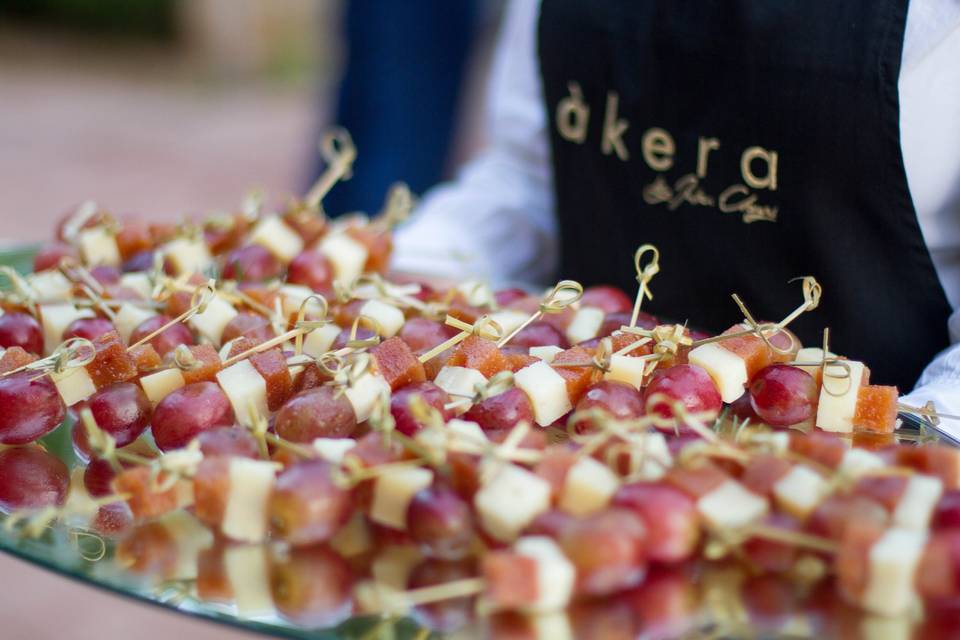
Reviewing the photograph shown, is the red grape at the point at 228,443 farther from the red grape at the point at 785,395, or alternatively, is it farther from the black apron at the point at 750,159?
the black apron at the point at 750,159

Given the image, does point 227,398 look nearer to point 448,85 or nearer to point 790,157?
point 790,157

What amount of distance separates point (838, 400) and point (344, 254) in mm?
533

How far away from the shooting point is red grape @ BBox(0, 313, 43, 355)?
0.94 metres

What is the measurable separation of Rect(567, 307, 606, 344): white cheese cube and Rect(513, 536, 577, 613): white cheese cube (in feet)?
1.12

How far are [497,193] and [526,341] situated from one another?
0.59 metres

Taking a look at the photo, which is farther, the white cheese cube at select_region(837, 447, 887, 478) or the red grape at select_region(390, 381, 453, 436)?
the red grape at select_region(390, 381, 453, 436)

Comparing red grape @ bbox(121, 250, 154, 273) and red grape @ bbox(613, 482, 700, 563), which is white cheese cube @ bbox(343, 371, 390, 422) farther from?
red grape @ bbox(121, 250, 154, 273)

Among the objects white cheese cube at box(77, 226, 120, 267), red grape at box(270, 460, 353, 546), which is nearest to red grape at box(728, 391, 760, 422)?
red grape at box(270, 460, 353, 546)

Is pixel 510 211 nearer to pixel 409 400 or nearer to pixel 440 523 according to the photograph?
pixel 409 400

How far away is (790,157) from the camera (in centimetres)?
111

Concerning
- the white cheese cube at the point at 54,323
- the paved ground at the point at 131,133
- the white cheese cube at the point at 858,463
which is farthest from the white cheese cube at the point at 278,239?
the paved ground at the point at 131,133

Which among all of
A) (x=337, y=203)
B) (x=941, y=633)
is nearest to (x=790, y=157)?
(x=941, y=633)

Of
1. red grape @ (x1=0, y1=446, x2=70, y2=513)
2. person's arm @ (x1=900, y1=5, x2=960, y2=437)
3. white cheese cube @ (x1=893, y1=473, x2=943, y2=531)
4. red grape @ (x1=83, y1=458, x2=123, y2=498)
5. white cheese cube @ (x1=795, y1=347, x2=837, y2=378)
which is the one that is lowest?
red grape @ (x1=0, y1=446, x2=70, y2=513)

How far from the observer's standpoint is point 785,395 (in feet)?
2.74
